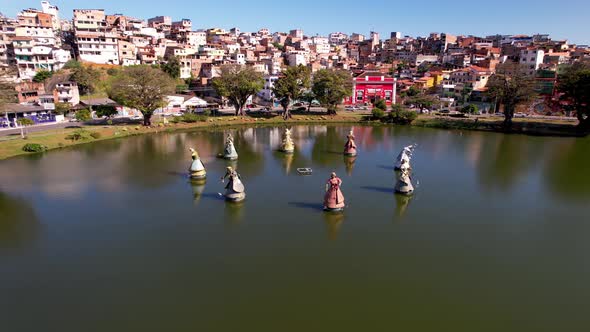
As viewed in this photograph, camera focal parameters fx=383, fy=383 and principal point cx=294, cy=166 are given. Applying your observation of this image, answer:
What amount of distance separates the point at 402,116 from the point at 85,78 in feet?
164

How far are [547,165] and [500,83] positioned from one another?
21.2 metres

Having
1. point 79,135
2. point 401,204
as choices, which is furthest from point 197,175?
point 79,135

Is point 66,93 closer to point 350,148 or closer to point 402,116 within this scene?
point 350,148

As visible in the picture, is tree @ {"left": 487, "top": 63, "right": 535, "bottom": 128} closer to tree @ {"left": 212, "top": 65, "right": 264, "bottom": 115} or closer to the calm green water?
the calm green water

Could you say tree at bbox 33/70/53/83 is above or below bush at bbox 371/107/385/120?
above

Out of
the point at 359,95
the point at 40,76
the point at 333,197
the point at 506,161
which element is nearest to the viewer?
the point at 333,197

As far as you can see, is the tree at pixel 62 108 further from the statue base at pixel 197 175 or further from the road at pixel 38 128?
the statue base at pixel 197 175

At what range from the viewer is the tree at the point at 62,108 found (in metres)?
51.9

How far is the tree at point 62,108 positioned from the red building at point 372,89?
1730 inches

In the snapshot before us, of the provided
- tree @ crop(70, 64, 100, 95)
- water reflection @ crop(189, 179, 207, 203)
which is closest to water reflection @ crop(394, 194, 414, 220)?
water reflection @ crop(189, 179, 207, 203)

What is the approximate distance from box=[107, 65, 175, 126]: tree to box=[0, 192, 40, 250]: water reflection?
912 inches

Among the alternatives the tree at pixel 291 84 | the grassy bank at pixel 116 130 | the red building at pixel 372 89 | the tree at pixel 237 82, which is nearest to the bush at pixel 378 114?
the grassy bank at pixel 116 130

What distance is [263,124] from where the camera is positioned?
2050 inches

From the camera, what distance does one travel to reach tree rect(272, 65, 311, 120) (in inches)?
2097
